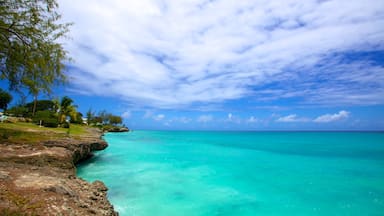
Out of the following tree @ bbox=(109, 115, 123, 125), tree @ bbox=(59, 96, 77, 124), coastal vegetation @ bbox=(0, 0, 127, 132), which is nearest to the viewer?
coastal vegetation @ bbox=(0, 0, 127, 132)

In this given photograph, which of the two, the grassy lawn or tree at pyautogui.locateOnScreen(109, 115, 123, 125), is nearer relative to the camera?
the grassy lawn

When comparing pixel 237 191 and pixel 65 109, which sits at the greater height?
pixel 65 109

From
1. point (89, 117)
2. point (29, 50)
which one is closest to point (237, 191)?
point (29, 50)

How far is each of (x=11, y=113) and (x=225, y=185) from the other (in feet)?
165

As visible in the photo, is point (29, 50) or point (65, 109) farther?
point (65, 109)

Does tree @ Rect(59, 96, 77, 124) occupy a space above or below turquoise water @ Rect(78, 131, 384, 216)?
above

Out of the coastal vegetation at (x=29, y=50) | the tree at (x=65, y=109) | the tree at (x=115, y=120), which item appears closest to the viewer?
the coastal vegetation at (x=29, y=50)

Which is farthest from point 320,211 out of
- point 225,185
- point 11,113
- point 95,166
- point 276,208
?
point 11,113

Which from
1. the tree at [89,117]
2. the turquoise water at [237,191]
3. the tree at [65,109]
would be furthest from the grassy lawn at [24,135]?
the tree at [89,117]

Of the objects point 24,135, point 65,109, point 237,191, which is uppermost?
point 65,109

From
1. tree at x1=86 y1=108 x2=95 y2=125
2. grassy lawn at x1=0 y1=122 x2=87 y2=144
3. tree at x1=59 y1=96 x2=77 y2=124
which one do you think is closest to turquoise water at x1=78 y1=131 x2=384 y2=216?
grassy lawn at x1=0 y1=122 x2=87 y2=144

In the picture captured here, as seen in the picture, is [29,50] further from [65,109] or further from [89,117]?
[89,117]

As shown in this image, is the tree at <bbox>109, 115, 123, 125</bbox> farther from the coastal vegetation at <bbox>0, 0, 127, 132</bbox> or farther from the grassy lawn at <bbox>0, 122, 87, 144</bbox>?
the coastal vegetation at <bbox>0, 0, 127, 132</bbox>

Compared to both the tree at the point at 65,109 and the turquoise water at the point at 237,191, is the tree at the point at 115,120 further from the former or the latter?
the turquoise water at the point at 237,191
